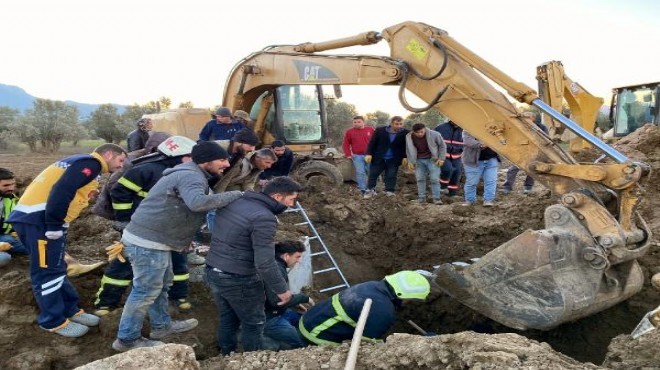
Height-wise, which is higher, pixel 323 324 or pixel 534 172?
pixel 534 172

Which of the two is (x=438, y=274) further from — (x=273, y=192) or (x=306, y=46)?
(x=306, y=46)

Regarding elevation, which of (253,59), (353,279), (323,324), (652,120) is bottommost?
(353,279)

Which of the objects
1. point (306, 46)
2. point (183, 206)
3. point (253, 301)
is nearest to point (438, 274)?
point (253, 301)

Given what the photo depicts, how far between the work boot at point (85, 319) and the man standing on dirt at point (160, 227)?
0.44 meters

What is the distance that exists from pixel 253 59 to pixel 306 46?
1301 mm

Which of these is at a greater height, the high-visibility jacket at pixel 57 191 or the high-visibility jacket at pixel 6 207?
the high-visibility jacket at pixel 57 191

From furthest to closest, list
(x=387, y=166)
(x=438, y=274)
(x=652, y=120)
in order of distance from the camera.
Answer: (x=652, y=120) → (x=387, y=166) → (x=438, y=274)

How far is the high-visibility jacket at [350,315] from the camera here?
3346 mm

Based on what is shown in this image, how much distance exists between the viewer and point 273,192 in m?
3.51

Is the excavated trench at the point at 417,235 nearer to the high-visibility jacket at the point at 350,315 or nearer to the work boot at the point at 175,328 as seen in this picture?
the high-visibility jacket at the point at 350,315

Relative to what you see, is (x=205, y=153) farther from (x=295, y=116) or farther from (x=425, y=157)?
(x=295, y=116)

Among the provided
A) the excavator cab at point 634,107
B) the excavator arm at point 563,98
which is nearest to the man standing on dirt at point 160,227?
the excavator arm at point 563,98

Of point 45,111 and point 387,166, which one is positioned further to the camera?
point 45,111

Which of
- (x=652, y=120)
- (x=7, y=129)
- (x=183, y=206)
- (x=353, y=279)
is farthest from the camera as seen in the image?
(x=7, y=129)
